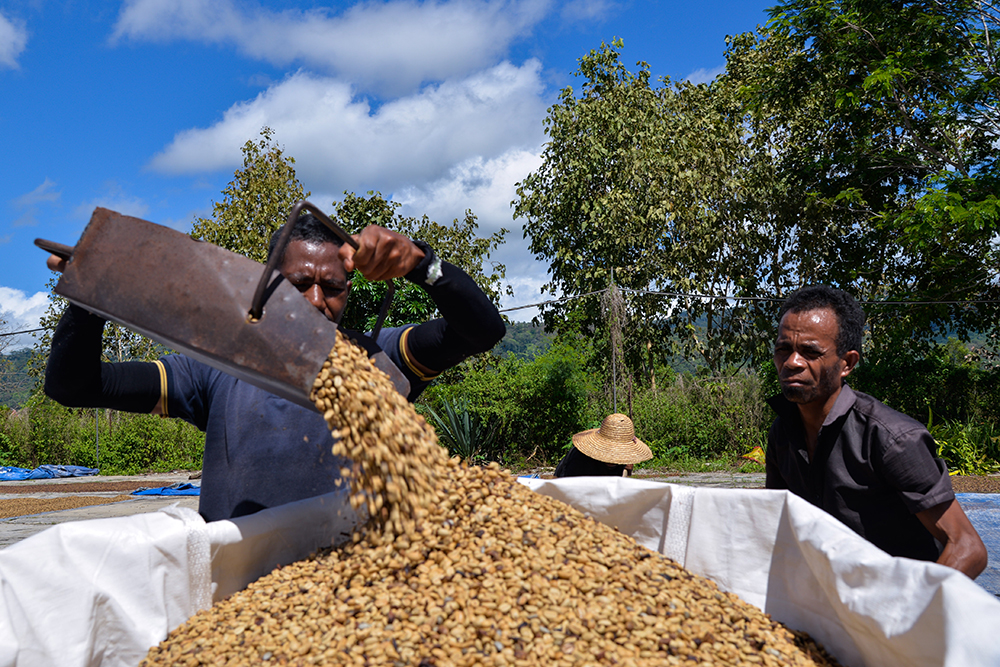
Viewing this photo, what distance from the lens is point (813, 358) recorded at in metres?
1.80

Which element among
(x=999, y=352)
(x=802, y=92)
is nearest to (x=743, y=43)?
(x=802, y=92)

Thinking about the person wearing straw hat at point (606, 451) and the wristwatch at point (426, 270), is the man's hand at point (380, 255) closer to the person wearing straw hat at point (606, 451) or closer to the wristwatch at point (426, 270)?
the wristwatch at point (426, 270)

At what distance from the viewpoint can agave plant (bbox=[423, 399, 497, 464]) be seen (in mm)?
9477

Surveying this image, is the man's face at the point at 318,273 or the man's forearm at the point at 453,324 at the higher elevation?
the man's face at the point at 318,273

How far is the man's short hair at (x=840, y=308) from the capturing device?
1.82 m

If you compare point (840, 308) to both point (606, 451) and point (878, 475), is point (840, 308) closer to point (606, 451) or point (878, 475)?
point (878, 475)

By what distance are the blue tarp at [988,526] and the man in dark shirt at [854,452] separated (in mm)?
1254

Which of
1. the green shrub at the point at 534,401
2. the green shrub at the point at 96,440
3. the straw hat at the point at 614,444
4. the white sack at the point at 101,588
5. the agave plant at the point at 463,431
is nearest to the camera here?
the white sack at the point at 101,588

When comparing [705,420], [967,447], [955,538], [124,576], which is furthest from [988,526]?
[705,420]

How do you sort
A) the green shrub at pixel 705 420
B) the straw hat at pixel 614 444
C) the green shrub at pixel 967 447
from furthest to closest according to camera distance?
the green shrub at pixel 705 420
the green shrub at pixel 967 447
the straw hat at pixel 614 444

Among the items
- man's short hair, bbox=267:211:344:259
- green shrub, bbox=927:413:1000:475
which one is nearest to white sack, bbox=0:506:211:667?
man's short hair, bbox=267:211:344:259

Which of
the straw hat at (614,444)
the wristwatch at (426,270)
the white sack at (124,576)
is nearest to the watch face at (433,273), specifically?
the wristwatch at (426,270)

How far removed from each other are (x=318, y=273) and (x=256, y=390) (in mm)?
424

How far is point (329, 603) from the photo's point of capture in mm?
1379
